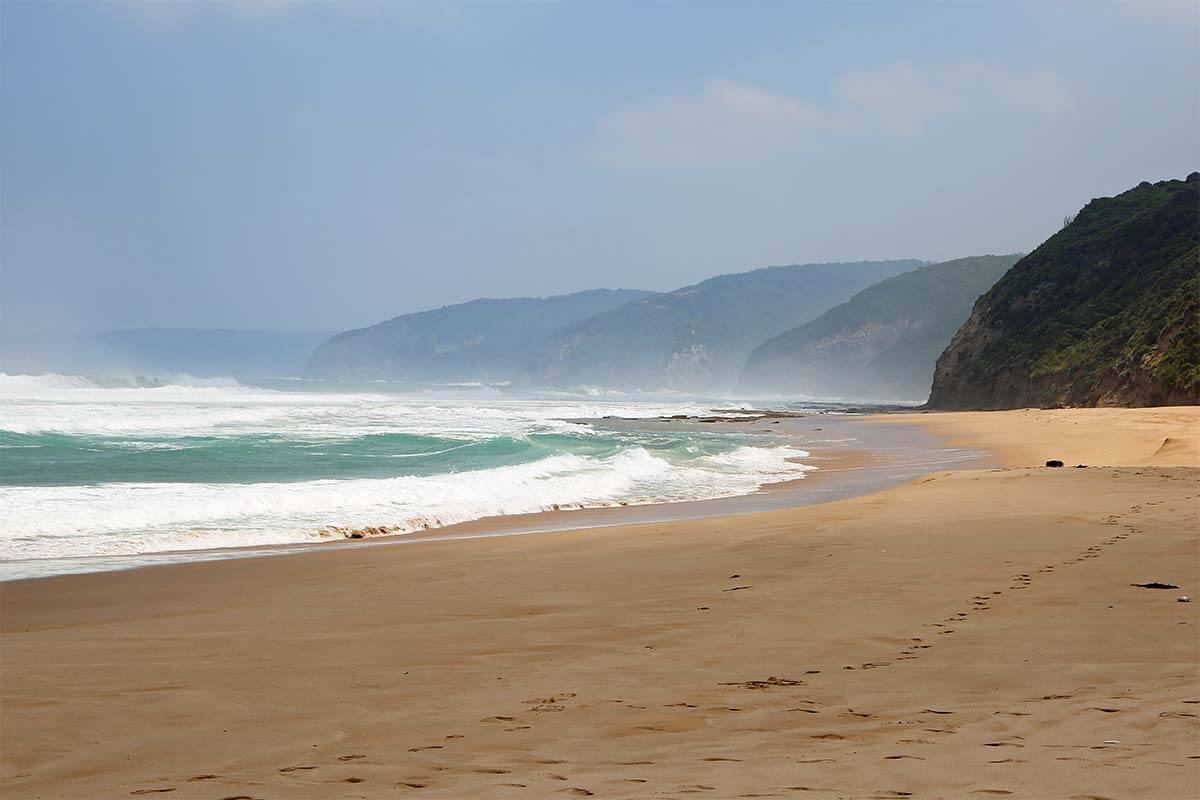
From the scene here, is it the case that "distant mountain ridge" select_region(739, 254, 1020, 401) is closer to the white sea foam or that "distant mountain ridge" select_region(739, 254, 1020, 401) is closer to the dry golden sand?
the white sea foam

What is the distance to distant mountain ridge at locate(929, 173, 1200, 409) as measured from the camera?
4088cm

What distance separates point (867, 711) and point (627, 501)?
12826mm

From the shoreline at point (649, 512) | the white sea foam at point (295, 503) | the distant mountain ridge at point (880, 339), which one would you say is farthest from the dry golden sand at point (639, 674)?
the distant mountain ridge at point (880, 339)

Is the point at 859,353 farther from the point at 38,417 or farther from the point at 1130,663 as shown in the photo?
the point at 1130,663

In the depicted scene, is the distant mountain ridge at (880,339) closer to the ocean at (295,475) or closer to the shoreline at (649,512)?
the ocean at (295,475)

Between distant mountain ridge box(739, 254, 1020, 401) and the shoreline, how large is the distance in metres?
91.4

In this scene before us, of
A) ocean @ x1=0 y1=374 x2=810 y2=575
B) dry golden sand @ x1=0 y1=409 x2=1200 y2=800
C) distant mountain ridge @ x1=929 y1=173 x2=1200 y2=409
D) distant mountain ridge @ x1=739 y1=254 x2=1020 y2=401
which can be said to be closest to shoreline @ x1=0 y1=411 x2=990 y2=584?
ocean @ x1=0 y1=374 x2=810 y2=575

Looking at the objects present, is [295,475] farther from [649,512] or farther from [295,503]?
[649,512]

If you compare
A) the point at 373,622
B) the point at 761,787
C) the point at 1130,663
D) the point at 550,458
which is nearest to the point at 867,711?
the point at 761,787

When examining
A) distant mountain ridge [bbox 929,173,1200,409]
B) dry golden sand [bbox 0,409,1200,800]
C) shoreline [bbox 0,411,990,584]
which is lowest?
shoreline [bbox 0,411,990,584]

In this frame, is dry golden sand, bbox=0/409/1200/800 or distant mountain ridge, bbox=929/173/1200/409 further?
distant mountain ridge, bbox=929/173/1200/409

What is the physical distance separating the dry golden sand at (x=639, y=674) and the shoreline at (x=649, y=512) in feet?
3.61

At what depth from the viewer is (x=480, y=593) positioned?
7844 mm

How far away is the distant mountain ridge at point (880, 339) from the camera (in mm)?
119438
